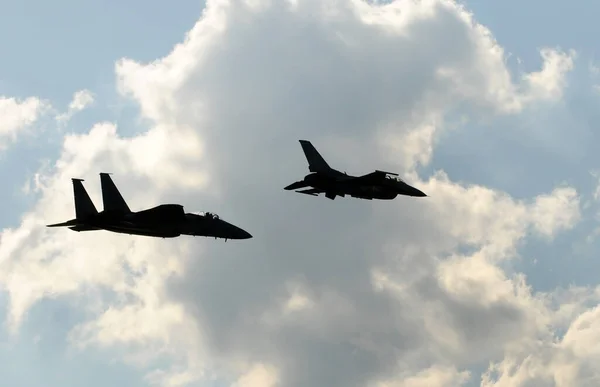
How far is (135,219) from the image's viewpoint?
7919cm

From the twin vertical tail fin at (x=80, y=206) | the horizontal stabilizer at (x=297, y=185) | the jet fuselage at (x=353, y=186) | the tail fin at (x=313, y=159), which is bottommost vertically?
the twin vertical tail fin at (x=80, y=206)

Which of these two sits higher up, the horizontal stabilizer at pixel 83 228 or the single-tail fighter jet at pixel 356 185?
the single-tail fighter jet at pixel 356 185

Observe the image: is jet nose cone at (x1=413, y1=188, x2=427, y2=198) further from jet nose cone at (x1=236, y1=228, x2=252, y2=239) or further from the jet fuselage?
jet nose cone at (x1=236, y1=228, x2=252, y2=239)

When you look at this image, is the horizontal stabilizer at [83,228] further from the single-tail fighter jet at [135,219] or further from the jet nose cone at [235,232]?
the jet nose cone at [235,232]

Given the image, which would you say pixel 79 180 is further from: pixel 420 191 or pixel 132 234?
pixel 420 191

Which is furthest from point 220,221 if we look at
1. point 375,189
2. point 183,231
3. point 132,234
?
point 375,189

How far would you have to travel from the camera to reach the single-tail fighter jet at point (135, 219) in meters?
78.9

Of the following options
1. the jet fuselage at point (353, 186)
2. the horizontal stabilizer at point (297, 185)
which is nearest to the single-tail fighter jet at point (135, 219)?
the horizontal stabilizer at point (297, 185)

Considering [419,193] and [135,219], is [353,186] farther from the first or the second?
[135,219]

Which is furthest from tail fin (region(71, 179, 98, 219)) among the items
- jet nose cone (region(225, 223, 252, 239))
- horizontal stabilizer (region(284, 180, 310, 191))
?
horizontal stabilizer (region(284, 180, 310, 191))

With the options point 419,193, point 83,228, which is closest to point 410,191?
point 419,193

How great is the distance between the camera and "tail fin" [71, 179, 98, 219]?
262 ft

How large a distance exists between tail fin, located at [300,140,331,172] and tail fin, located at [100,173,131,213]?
27.4 m

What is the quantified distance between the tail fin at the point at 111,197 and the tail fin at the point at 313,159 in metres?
27.4
